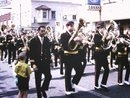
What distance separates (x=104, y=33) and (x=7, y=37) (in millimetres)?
10094

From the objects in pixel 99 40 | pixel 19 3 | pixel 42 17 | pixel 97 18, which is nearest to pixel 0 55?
pixel 99 40

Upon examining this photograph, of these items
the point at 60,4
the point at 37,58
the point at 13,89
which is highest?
the point at 60,4

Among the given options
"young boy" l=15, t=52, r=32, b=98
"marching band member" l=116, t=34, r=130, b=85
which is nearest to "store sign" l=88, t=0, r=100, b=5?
"marching band member" l=116, t=34, r=130, b=85

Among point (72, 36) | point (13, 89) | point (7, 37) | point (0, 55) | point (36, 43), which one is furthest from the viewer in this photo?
point (0, 55)

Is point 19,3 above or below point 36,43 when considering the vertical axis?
above

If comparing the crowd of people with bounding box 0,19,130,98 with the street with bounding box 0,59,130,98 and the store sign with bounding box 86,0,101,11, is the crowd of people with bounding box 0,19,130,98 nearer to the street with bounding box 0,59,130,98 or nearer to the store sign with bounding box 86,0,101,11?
the street with bounding box 0,59,130,98

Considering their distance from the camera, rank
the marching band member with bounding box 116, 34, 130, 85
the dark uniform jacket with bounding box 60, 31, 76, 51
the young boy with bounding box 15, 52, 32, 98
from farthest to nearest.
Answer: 1. the marching band member with bounding box 116, 34, 130, 85
2. the dark uniform jacket with bounding box 60, 31, 76, 51
3. the young boy with bounding box 15, 52, 32, 98

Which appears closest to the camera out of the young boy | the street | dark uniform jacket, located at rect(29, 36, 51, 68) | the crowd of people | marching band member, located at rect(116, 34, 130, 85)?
the young boy

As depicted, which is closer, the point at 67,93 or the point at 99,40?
the point at 67,93

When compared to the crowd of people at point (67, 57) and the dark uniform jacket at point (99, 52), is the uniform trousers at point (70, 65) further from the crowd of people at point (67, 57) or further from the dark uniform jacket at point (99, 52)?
the dark uniform jacket at point (99, 52)

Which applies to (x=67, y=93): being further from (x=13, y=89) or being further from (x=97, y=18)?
(x=97, y=18)

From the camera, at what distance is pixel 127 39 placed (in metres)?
12.6

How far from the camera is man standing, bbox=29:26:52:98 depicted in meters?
9.93

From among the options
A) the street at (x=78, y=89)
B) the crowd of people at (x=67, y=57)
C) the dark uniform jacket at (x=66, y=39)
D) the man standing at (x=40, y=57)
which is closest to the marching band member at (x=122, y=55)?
the crowd of people at (x=67, y=57)
